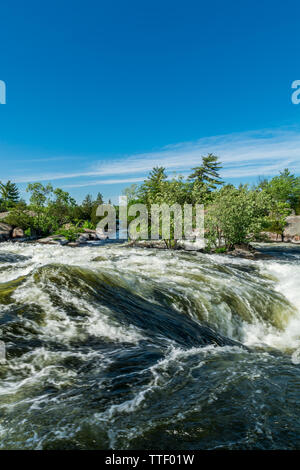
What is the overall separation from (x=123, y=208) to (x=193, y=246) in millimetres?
19063

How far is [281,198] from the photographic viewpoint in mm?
63125

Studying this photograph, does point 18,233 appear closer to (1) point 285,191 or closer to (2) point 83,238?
(2) point 83,238

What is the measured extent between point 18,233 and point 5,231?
1.67 m

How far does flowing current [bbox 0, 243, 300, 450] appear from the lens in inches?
126

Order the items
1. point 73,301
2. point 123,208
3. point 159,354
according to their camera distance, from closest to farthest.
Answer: point 159,354 < point 73,301 < point 123,208

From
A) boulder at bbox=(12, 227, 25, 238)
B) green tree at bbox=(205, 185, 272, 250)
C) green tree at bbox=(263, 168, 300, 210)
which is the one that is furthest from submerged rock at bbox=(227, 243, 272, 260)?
green tree at bbox=(263, 168, 300, 210)

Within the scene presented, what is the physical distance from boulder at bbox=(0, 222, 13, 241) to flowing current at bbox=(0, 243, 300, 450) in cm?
3436

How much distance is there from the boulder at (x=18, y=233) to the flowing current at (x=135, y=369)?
3518 cm

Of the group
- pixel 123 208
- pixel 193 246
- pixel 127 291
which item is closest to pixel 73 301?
pixel 127 291

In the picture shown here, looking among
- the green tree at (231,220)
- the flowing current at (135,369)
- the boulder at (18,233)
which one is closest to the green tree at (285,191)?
the green tree at (231,220)

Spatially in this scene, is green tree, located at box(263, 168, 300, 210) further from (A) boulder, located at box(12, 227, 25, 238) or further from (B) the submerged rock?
(A) boulder, located at box(12, 227, 25, 238)

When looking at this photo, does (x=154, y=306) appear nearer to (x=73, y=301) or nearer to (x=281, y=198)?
(x=73, y=301)

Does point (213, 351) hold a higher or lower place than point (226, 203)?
lower

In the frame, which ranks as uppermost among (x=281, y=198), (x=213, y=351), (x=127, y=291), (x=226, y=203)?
(x=281, y=198)
